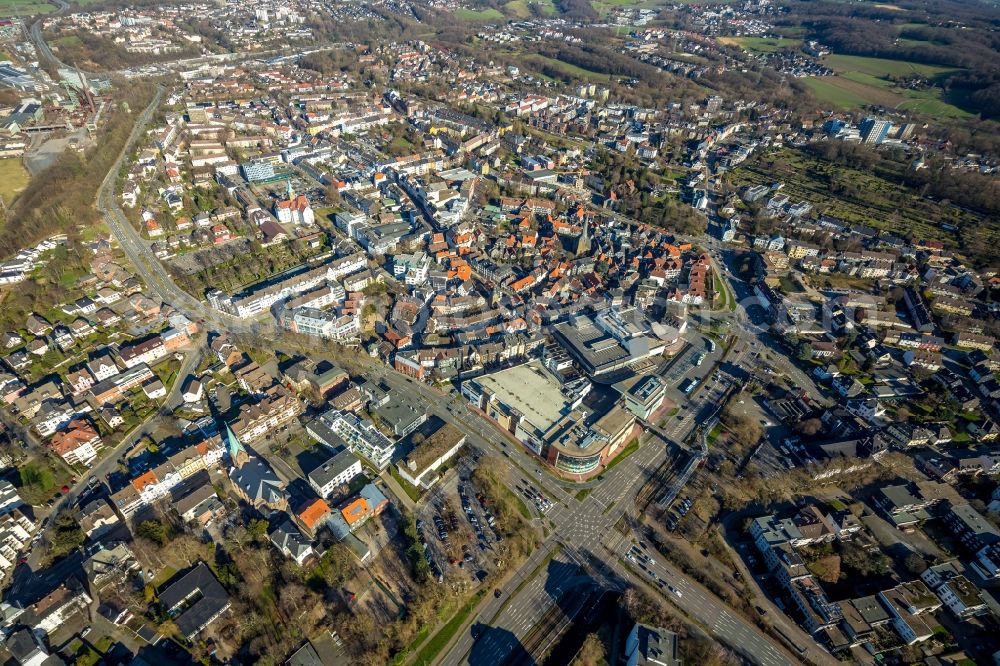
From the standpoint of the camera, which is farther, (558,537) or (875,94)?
(875,94)

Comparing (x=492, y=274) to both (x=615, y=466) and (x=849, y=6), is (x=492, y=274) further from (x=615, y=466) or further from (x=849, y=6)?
(x=849, y=6)

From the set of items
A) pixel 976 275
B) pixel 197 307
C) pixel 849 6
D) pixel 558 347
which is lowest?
pixel 197 307

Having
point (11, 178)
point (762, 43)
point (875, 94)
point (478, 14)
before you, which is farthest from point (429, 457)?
point (478, 14)

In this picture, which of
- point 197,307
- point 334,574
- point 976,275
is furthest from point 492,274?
point 976,275

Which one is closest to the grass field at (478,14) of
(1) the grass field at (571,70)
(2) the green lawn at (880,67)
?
(1) the grass field at (571,70)

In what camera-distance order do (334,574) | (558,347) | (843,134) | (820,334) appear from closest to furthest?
(334,574)
(558,347)
(820,334)
(843,134)

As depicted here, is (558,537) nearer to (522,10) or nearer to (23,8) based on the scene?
(522,10)

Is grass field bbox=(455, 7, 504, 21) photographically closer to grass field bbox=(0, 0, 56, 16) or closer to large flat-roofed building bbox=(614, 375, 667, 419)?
grass field bbox=(0, 0, 56, 16)
